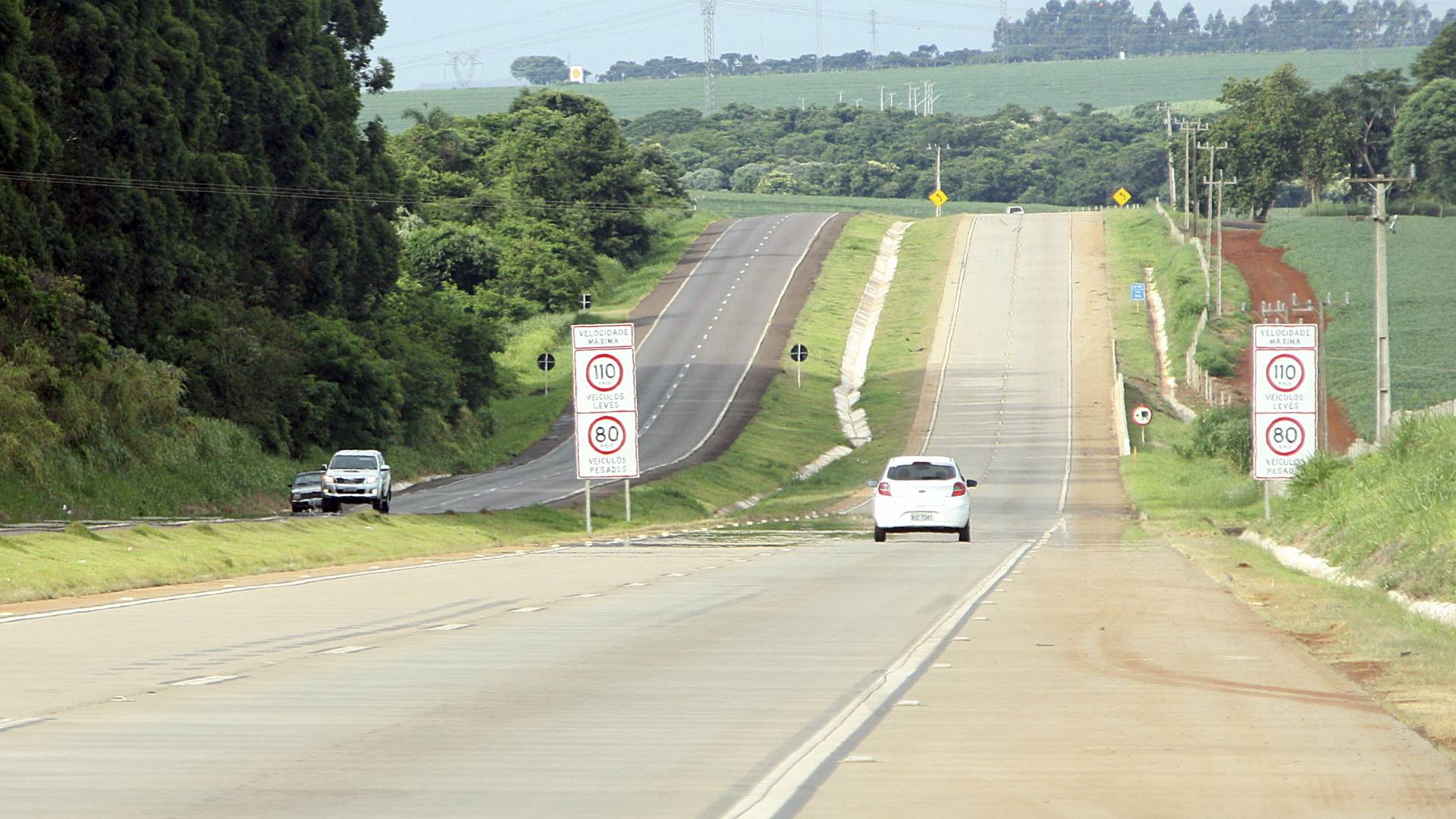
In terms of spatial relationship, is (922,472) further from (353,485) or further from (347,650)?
(347,650)

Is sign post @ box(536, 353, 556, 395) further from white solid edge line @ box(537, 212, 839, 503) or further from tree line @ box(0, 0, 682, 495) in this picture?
white solid edge line @ box(537, 212, 839, 503)

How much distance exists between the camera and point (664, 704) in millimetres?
12070

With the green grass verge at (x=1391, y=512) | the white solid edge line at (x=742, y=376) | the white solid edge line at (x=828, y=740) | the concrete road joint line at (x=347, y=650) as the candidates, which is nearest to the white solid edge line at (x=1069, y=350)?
the white solid edge line at (x=742, y=376)

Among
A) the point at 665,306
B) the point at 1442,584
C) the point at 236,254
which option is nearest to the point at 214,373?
the point at 236,254

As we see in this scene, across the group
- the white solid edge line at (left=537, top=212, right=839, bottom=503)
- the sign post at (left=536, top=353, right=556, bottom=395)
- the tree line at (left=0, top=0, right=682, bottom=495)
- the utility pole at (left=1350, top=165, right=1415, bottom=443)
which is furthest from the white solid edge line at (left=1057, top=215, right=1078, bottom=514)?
the sign post at (left=536, top=353, right=556, bottom=395)

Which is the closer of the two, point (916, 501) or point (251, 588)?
point (251, 588)

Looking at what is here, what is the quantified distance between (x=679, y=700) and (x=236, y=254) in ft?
175

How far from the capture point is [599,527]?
45.3m

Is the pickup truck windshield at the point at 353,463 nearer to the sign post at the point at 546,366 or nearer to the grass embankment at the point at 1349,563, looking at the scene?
the grass embankment at the point at 1349,563

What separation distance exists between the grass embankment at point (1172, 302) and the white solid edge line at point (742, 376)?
62.0 ft

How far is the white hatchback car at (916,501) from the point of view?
119 ft

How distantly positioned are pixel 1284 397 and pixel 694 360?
59058 millimetres

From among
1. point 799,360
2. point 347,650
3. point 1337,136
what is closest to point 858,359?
point 799,360

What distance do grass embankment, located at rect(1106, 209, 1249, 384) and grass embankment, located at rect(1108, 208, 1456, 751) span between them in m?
32.2
